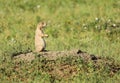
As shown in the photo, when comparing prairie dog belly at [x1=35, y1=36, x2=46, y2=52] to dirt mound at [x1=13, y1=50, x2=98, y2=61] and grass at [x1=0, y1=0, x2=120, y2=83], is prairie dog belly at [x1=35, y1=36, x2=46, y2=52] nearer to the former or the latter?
dirt mound at [x1=13, y1=50, x2=98, y2=61]

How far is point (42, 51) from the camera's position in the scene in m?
9.05

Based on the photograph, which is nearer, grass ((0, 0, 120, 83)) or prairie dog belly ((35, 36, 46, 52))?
grass ((0, 0, 120, 83))

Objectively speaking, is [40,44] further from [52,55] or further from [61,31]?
[61,31]

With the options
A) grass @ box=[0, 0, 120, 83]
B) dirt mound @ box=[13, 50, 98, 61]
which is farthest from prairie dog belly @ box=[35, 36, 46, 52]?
grass @ box=[0, 0, 120, 83]

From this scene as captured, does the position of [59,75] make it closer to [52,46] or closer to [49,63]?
[49,63]

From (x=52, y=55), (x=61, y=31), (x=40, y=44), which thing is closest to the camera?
(x=52, y=55)

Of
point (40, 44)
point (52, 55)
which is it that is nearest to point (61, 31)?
point (40, 44)

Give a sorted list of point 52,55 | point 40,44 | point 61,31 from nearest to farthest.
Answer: point 52,55 → point 40,44 → point 61,31

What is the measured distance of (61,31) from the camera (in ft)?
41.3

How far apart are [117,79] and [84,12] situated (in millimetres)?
6326

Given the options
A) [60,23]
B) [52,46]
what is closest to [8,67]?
[52,46]

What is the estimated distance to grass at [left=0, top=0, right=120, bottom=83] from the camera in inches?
332

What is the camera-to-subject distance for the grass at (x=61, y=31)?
842 cm

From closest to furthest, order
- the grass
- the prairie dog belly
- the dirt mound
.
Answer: the grass < the dirt mound < the prairie dog belly
